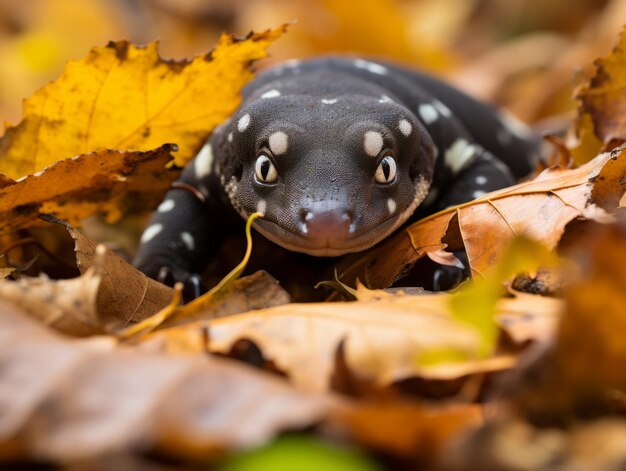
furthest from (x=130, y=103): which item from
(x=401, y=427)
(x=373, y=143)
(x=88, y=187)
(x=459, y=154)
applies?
(x=401, y=427)

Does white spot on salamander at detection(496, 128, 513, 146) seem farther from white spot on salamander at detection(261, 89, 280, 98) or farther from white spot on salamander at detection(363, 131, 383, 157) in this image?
white spot on salamander at detection(363, 131, 383, 157)

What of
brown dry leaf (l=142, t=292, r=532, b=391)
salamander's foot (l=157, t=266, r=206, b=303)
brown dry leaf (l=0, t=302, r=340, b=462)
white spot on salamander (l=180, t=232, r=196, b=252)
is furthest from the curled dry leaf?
white spot on salamander (l=180, t=232, r=196, b=252)

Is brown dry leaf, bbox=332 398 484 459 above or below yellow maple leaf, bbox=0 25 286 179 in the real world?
below

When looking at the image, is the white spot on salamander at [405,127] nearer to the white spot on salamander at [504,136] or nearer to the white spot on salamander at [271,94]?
the white spot on salamander at [271,94]

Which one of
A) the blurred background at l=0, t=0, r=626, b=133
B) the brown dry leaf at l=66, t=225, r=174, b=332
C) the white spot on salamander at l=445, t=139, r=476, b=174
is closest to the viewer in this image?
the brown dry leaf at l=66, t=225, r=174, b=332

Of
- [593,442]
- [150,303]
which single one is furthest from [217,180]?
[593,442]

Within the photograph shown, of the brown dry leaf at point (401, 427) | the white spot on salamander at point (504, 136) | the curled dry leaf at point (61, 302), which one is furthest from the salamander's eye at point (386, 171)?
the white spot on salamander at point (504, 136)

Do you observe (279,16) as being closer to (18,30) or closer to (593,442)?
(18,30)
